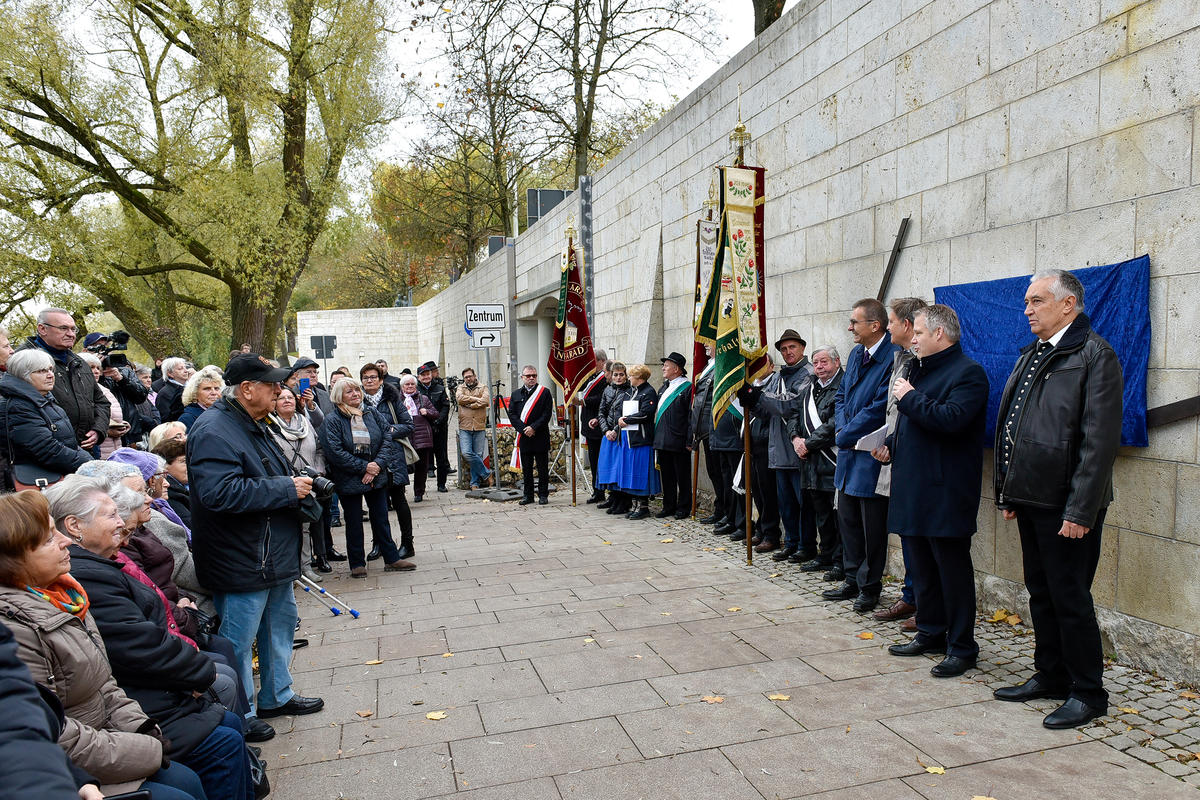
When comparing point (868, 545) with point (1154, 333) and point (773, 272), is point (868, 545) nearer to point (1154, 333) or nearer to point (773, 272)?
point (1154, 333)

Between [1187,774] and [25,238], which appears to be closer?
A: [1187,774]

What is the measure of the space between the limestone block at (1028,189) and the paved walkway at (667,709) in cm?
252

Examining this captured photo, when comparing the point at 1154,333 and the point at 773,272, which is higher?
the point at 773,272

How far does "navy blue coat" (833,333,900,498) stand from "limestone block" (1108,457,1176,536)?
1319 millimetres

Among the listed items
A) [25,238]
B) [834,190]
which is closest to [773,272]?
[834,190]

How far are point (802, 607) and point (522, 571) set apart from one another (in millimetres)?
2417

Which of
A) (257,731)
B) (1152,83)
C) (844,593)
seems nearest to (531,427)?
(844,593)

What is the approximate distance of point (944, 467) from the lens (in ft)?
14.1

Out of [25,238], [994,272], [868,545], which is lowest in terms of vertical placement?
[868,545]

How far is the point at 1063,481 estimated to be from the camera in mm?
3557

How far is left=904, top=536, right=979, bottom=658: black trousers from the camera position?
4.25 metres

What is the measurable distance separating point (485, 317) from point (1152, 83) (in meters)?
8.80

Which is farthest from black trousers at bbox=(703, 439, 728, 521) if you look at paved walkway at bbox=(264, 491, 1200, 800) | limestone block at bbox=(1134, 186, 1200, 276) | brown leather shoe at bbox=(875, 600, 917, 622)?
limestone block at bbox=(1134, 186, 1200, 276)

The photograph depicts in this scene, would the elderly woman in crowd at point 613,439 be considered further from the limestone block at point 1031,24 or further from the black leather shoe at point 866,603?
the limestone block at point 1031,24
